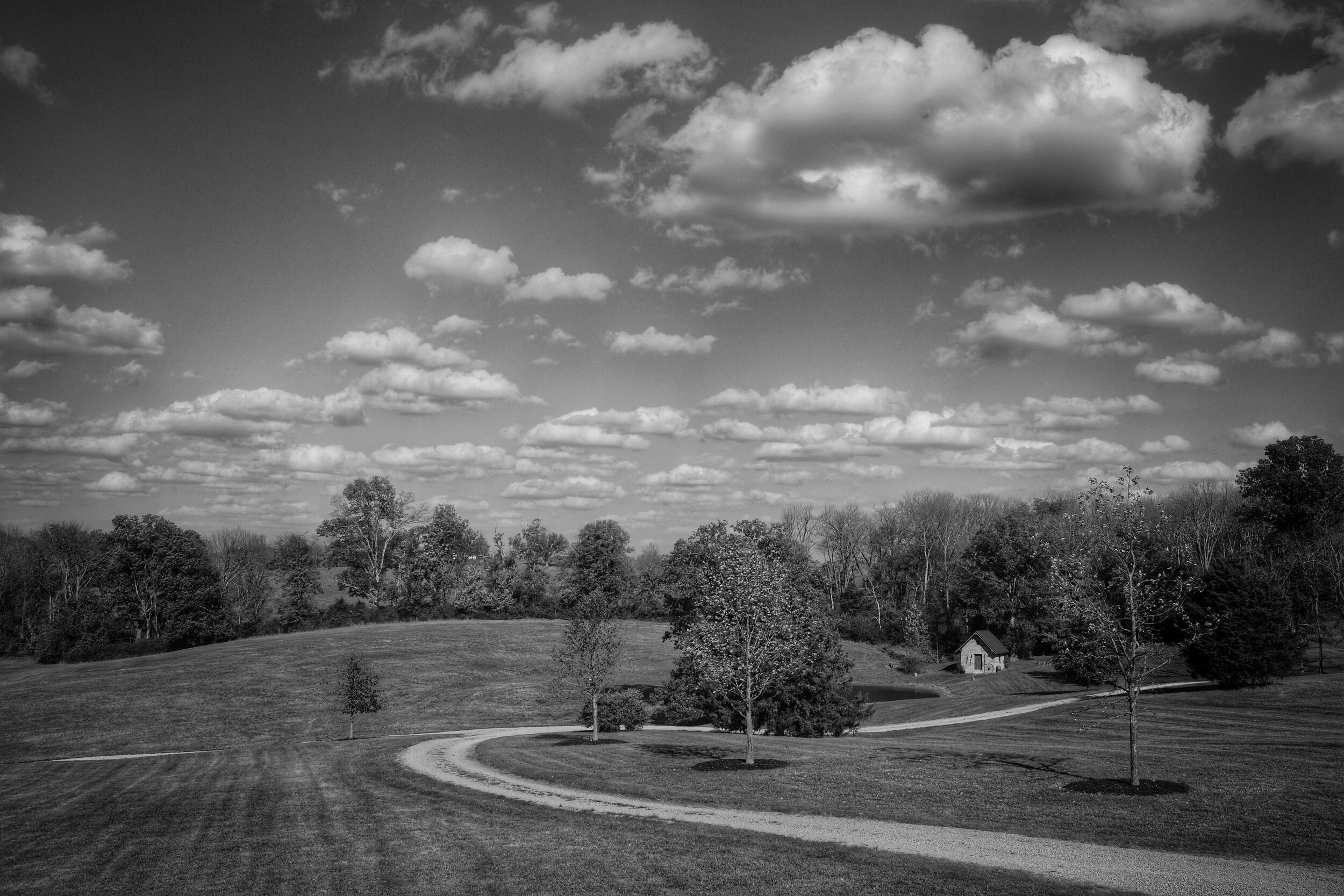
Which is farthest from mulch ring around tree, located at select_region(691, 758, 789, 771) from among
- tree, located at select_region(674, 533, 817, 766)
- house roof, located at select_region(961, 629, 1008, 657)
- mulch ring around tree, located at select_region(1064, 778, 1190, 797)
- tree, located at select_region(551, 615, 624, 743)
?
house roof, located at select_region(961, 629, 1008, 657)

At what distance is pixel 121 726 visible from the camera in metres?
45.7

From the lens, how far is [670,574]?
2157 inches

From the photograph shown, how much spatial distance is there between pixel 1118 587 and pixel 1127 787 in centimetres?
490

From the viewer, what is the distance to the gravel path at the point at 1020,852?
1209 cm

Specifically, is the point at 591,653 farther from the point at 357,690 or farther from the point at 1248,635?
the point at 1248,635

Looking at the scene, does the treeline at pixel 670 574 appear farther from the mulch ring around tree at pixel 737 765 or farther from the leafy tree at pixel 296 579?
the mulch ring around tree at pixel 737 765

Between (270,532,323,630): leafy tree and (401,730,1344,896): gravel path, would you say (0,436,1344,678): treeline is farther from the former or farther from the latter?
(401,730,1344,896): gravel path

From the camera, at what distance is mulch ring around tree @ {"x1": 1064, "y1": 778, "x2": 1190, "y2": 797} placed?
1842 centimetres

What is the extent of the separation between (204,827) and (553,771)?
9.72m

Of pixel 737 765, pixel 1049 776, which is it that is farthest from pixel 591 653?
pixel 1049 776

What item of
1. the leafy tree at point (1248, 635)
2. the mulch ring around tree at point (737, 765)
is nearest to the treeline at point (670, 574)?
the leafy tree at point (1248, 635)

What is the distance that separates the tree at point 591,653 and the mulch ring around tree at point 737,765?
12.2 m

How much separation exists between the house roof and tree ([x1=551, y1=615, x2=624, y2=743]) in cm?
5249

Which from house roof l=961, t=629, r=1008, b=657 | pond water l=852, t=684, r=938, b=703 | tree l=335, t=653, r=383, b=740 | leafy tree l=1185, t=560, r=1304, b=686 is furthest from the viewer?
house roof l=961, t=629, r=1008, b=657
